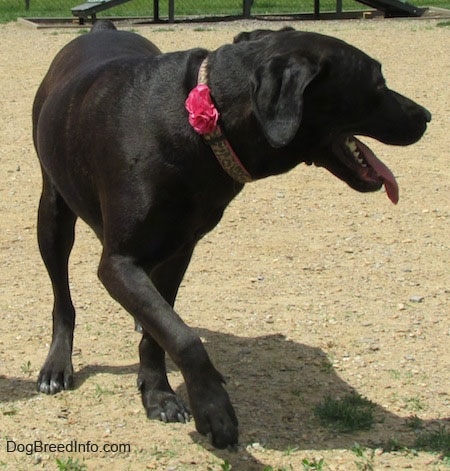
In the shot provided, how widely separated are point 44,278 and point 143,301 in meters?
Answer: 2.35

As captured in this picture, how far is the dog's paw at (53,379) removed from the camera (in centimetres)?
484

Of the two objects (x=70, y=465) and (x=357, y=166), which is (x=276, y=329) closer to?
(x=357, y=166)

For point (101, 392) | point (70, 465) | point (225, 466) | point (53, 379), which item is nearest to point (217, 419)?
point (225, 466)

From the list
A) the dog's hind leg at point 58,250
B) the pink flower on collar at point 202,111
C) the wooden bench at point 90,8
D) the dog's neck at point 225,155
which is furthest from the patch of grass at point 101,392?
the wooden bench at point 90,8

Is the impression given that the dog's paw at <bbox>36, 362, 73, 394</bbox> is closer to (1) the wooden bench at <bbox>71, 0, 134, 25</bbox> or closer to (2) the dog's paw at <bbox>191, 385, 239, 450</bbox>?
(2) the dog's paw at <bbox>191, 385, 239, 450</bbox>

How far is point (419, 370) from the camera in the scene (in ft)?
16.2

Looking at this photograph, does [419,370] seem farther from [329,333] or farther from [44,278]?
[44,278]

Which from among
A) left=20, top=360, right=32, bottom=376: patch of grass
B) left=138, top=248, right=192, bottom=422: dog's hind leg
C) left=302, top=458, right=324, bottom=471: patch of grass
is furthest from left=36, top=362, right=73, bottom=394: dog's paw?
left=302, top=458, right=324, bottom=471: patch of grass

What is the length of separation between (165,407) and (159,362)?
25cm

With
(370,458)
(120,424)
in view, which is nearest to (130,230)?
(120,424)

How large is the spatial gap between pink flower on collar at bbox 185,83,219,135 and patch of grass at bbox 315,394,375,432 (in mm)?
1324

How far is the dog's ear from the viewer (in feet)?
12.4

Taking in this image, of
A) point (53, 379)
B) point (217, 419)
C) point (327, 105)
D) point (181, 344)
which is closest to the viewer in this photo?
point (217, 419)

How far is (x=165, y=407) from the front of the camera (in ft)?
14.9
